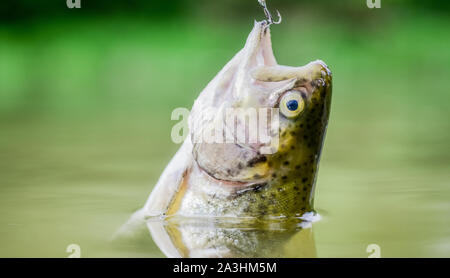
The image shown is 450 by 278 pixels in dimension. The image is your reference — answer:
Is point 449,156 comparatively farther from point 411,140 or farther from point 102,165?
point 102,165

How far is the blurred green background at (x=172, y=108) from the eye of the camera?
512 cm

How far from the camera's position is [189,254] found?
4.47m

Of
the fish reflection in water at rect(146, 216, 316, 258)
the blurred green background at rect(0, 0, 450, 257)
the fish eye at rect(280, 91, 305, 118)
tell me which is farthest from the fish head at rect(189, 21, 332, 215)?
the blurred green background at rect(0, 0, 450, 257)

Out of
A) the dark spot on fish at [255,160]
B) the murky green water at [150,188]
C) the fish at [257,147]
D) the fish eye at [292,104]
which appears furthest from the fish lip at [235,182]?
the fish eye at [292,104]

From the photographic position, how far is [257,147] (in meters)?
4.77

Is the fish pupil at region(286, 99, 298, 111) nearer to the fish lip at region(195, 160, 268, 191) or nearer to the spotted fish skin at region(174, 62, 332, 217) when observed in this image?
the spotted fish skin at region(174, 62, 332, 217)

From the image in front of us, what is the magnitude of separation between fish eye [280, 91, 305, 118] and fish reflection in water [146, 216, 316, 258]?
610mm

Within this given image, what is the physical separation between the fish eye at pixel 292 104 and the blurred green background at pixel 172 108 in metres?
0.65

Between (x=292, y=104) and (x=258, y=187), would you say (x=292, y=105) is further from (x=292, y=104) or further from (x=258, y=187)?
(x=258, y=187)

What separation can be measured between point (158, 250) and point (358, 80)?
8.23 meters

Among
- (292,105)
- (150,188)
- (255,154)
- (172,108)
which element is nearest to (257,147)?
(255,154)

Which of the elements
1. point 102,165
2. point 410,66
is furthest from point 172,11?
point 102,165

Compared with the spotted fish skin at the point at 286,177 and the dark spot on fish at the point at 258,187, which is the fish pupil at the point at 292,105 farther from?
the dark spot on fish at the point at 258,187
